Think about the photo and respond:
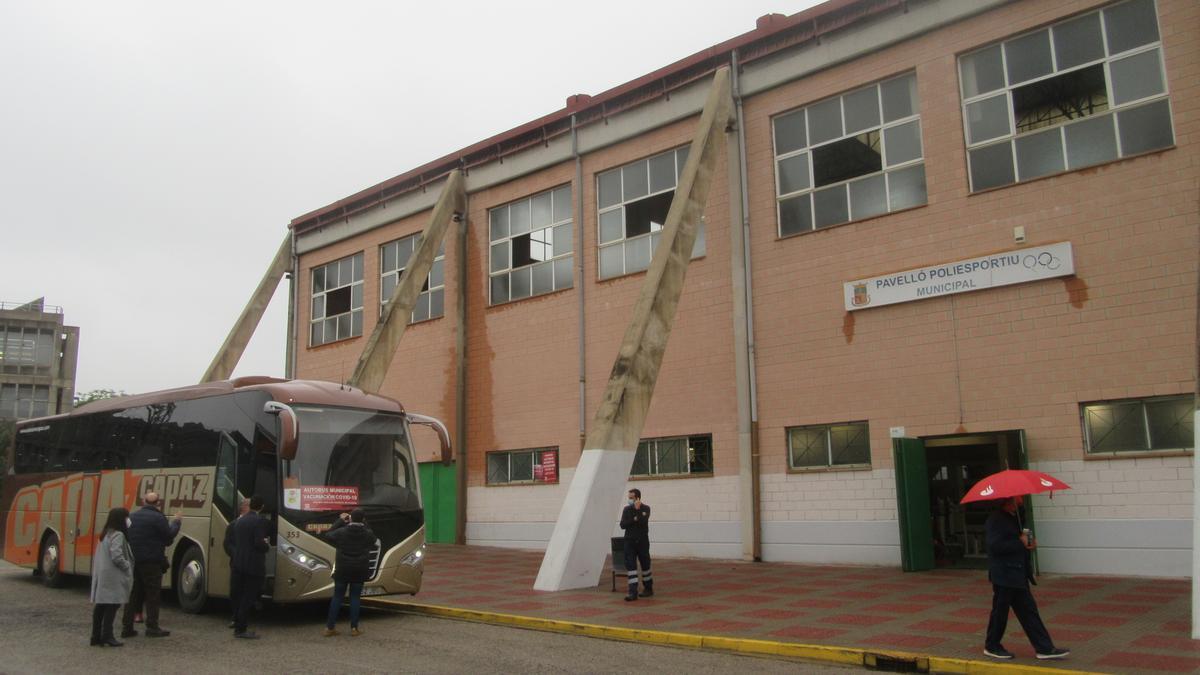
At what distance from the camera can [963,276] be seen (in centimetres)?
1535

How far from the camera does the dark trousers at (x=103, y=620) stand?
9.73 m

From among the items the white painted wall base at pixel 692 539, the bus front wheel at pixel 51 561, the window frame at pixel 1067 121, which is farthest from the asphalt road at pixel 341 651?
the window frame at pixel 1067 121

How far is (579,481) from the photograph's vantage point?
46.8 feet

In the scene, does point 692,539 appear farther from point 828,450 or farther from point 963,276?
point 963,276

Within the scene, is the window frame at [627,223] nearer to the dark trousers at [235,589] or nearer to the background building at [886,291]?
the background building at [886,291]

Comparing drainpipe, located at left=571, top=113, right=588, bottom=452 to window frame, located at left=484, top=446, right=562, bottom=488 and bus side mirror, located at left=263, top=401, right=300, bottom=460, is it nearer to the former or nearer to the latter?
window frame, located at left=484, top=446, right=562, bottom=488

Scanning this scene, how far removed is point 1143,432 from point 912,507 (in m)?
3.53

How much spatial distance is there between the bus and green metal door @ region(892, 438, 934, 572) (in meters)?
7.37

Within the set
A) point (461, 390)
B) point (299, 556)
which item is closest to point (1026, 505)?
point (299, 556)

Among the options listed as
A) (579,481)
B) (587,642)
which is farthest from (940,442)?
(587,642)

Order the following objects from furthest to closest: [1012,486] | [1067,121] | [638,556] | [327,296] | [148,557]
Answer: [327,296] → [1067,121] → [638,556] → [148,557] → [1012,486]

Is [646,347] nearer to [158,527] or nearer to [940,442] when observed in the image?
[940,442]

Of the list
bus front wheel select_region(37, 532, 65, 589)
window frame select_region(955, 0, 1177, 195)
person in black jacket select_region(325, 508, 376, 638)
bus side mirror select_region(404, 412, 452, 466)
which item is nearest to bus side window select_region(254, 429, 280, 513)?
person in black jacket select_region(325, 508, 376, 638)

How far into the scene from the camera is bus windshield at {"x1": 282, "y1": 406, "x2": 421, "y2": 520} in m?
11.2
